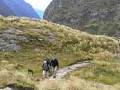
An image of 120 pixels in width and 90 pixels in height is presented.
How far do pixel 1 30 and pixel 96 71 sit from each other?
659 inches

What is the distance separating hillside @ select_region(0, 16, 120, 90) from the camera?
41062mm

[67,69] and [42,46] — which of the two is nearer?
[67,69]

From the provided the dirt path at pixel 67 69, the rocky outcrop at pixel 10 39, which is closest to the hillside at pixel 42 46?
the rocky outcrop at pixel 10 39

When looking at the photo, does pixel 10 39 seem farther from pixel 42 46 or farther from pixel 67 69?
pixel 67 69

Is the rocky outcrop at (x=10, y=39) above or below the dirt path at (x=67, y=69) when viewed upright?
above

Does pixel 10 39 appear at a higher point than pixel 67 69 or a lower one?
higher

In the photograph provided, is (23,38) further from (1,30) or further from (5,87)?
(5,87)

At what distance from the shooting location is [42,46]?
46.9 meters

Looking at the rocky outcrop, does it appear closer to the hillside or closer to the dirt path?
the hillside

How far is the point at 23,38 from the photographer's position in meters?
47.2

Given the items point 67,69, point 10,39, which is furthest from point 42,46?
point 67,69

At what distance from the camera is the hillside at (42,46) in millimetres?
41062

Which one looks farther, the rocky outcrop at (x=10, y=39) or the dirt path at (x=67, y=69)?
the rocky outcrop at (x=10, y=39)

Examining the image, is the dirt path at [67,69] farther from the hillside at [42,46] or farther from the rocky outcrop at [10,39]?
the rocky outcrop at [10,39]
